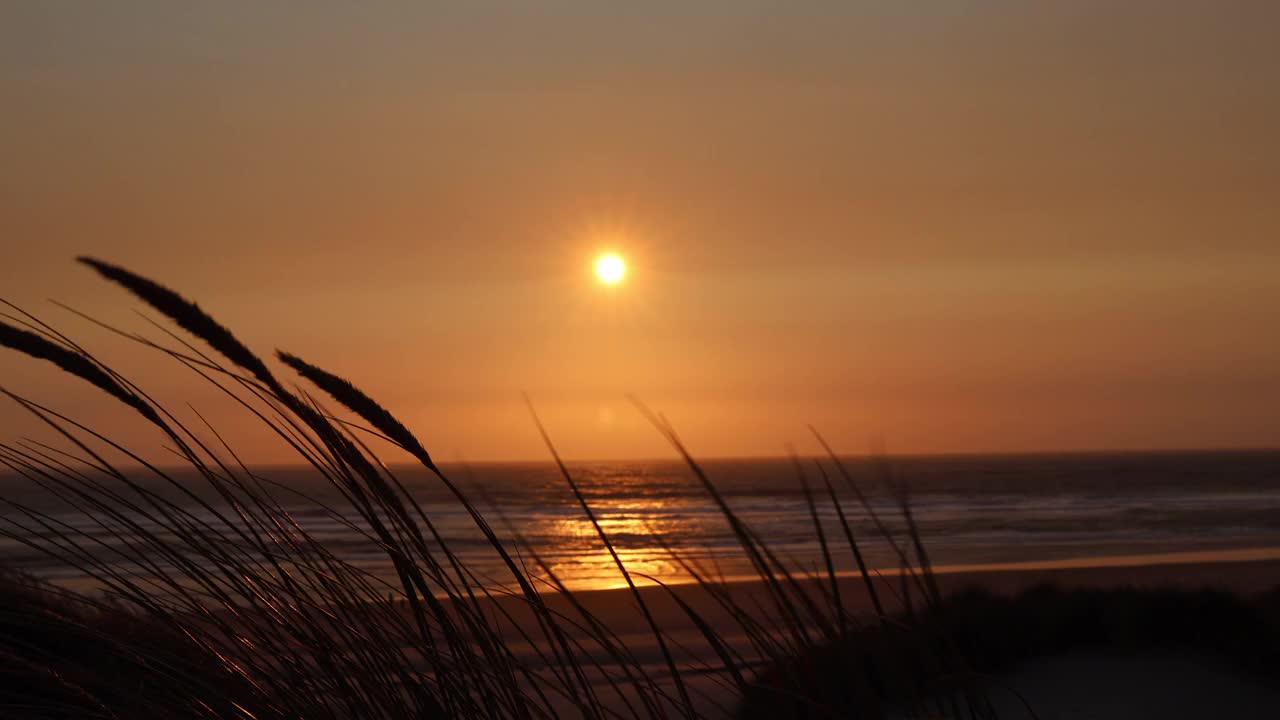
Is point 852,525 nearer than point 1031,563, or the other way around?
point 1031,563

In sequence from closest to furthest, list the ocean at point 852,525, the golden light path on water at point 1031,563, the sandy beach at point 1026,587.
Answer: the sandy beach at point 1026,587 < the golden light path on water at point 1031,563 < the ocean at point 852,525

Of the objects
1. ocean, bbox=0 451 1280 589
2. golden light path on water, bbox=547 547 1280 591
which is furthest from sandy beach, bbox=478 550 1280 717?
ocean, bbox=0 451 1280 589

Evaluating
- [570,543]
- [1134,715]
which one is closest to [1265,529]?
[570,543]

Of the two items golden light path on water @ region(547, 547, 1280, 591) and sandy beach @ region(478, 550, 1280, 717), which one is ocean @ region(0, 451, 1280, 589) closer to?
golden light path on water @ region(547, 547, 1280, 591)

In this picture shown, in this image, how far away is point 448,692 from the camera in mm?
1369

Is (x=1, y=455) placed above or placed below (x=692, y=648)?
above

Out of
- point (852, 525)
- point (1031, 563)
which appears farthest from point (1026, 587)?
point (852, 525)

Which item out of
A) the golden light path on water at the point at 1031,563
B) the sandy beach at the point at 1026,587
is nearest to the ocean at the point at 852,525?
the golden light path on water at the point at 1031,563

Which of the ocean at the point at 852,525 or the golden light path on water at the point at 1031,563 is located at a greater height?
the ocean at the point at 852,525

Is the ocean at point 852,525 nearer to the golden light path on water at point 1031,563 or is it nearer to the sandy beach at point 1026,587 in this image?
the golden light path on water at point 1031,563

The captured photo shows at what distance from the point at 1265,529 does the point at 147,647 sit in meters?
32.3

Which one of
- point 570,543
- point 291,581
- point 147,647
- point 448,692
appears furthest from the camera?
point 570,543

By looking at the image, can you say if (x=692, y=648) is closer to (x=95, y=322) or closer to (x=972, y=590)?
(x=972, y=590)

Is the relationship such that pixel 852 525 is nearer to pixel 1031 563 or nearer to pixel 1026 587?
pixel 1031 563
